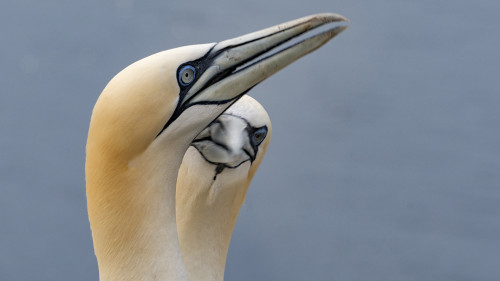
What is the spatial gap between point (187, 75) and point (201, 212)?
1.43 m

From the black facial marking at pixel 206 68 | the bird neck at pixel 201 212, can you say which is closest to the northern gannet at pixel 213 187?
the bird neck at pixel 201 212

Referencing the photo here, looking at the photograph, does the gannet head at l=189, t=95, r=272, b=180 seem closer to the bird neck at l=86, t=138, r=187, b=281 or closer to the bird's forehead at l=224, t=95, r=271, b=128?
the bird's forehead at l=224, t=95, r=271, b=128

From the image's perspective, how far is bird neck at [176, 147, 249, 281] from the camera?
4.95 metres

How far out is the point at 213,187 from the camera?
16.3ft

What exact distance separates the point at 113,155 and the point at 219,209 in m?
1.50

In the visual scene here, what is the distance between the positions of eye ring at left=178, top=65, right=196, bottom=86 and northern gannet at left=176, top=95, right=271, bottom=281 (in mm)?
1075

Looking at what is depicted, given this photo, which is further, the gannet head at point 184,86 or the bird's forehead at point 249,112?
the bird's forehead at point 249,112

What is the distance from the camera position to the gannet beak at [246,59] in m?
3.73

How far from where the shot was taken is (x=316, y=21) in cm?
370

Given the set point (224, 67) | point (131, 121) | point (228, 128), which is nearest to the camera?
point (131, 121)

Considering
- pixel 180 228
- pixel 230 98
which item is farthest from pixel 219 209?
pixel 230 98

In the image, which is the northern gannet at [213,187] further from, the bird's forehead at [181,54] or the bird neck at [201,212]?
the bird's forehead at [181,54]

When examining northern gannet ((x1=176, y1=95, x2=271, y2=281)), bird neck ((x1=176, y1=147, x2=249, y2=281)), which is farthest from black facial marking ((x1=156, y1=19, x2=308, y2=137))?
bird neck ((x1=176, y1=147, x2=249, y2=281))

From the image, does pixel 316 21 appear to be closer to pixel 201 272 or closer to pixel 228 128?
pixel 228 128
